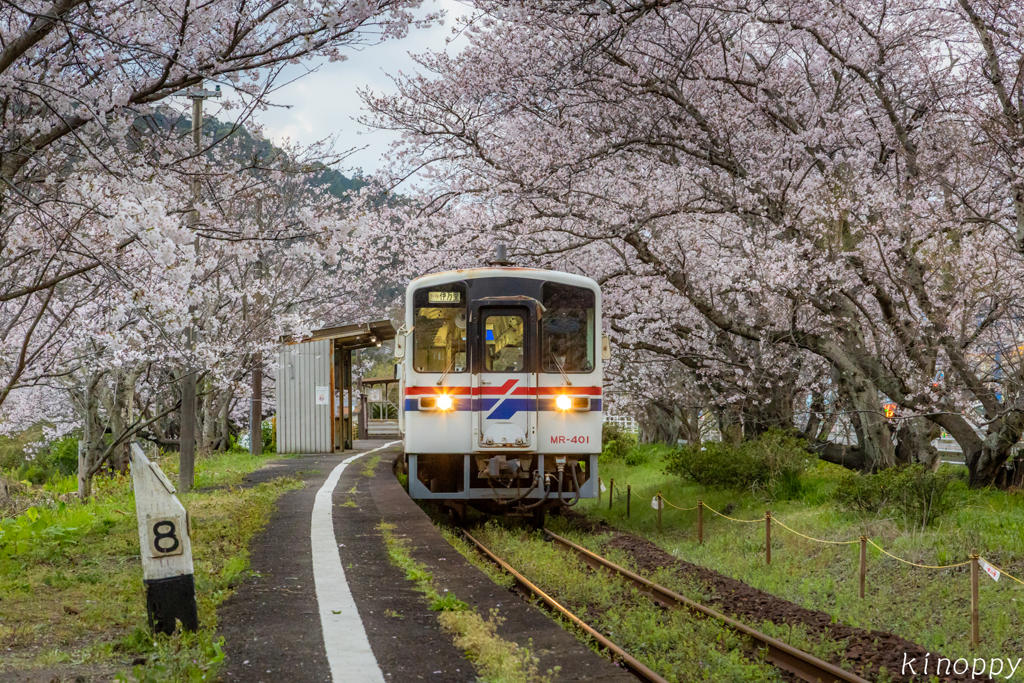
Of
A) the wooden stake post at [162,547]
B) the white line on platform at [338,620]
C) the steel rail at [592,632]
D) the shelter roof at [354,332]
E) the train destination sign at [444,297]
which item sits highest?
the shelter roof at [354,332]

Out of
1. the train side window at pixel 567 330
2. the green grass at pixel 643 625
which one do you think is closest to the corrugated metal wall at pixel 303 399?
the train side window at pixel 567 330

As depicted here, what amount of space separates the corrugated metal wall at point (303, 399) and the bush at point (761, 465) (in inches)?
411

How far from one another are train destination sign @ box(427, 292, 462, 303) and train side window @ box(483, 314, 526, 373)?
43 cm

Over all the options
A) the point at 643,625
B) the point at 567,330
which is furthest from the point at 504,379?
the point at 643,625

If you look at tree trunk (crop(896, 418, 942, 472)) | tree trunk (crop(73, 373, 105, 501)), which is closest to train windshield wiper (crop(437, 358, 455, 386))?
tree trunk (crop(896, 418, 942, 472))

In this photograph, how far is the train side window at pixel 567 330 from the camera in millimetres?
11258

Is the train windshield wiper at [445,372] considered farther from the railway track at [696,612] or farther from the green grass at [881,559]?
the green grass at [881,559]

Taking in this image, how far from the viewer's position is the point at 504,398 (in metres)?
11.1

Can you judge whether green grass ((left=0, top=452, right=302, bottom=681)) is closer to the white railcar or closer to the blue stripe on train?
the white railcar

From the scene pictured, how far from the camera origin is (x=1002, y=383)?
11.3m

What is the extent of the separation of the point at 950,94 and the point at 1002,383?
13.2 feet

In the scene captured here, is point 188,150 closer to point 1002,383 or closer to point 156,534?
point 156,534

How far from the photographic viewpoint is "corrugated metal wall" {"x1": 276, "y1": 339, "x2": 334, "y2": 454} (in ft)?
72.5

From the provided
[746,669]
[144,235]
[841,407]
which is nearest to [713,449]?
[841,407]
